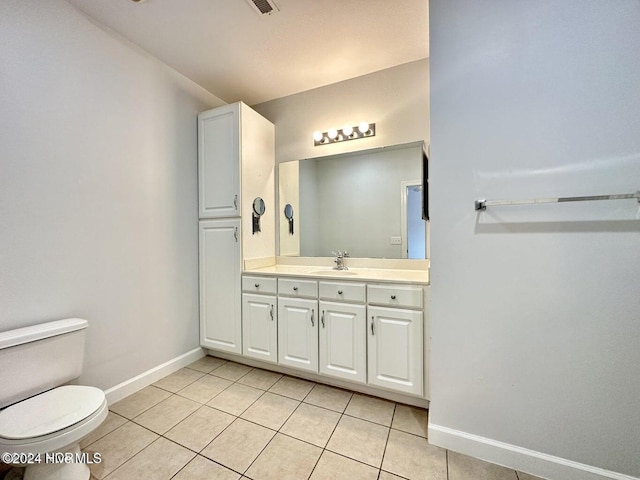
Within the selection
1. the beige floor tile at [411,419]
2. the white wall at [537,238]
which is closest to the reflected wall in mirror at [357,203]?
the white wall at [537,238]

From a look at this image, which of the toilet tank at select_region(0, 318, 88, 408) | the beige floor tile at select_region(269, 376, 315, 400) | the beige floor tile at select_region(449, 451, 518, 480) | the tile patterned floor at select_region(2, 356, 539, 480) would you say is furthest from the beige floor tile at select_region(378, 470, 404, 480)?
the toilet tank at select_region(0, 318, 88, 408)

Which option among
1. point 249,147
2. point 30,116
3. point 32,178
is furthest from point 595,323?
point 30,116

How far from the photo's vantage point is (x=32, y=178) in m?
1.41

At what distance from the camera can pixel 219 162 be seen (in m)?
2.29

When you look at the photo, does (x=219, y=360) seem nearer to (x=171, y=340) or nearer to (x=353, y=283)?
(x=171, y=340)

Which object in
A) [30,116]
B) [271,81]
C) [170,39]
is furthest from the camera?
[271,81]

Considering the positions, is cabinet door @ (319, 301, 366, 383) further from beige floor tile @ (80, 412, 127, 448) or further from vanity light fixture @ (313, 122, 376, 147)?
vanity light fixture @ (313, 122, 376, 147)

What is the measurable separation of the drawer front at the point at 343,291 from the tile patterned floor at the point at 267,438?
2.34ft

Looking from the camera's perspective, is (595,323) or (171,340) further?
(171,340)

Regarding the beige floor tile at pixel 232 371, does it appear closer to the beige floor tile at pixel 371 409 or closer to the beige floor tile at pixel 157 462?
the beige floor tile at pixel 157 462

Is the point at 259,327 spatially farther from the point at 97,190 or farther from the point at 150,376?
the point at 97,190

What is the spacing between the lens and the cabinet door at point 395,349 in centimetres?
160

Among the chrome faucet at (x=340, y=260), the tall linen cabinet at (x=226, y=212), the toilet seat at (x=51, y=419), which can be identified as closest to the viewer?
the toilet seat at (x=51, y=419)

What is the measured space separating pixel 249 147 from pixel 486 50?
1780 mm
